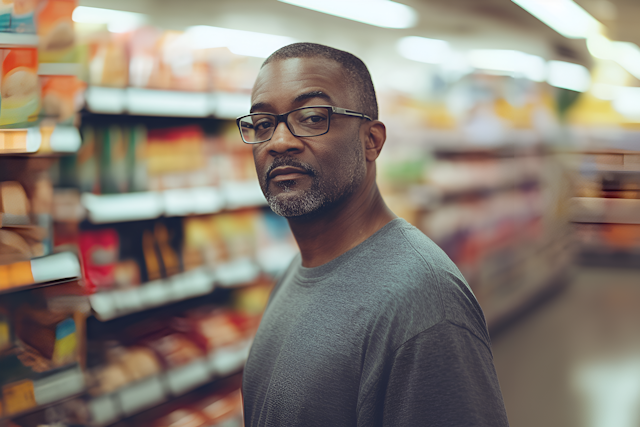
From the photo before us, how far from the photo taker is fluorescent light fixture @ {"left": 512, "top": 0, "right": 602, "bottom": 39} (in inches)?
187

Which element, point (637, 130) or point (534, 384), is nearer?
point (534, 384)

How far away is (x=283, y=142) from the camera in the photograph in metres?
1.04

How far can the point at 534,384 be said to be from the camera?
391 cm

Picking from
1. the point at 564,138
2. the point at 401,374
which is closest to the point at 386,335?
the point at 401,374

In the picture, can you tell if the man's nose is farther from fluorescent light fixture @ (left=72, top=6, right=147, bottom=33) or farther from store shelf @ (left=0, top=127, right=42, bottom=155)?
fluorescent light fixture @ (left=72, top=6, right=147, bottom=33)

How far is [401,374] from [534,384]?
3.65 meters

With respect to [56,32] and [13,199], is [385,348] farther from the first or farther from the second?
[56,32]

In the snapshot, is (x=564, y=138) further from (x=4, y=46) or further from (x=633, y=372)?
(x=4, y=46)

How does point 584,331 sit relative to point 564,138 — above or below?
below

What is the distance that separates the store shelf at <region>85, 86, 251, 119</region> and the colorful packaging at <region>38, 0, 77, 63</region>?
244 mm

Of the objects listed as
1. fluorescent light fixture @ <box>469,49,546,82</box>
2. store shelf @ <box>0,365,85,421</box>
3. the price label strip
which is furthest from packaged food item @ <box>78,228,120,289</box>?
fluorescent light fixture @ <box>469,49,546,82</box>

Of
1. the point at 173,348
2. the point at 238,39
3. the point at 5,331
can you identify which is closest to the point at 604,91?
the point at 238,39

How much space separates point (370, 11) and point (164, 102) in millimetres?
2327

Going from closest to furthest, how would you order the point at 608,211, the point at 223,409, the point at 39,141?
1. the point at 39,141
2. the point at 223,409
3. the point at 608,211
